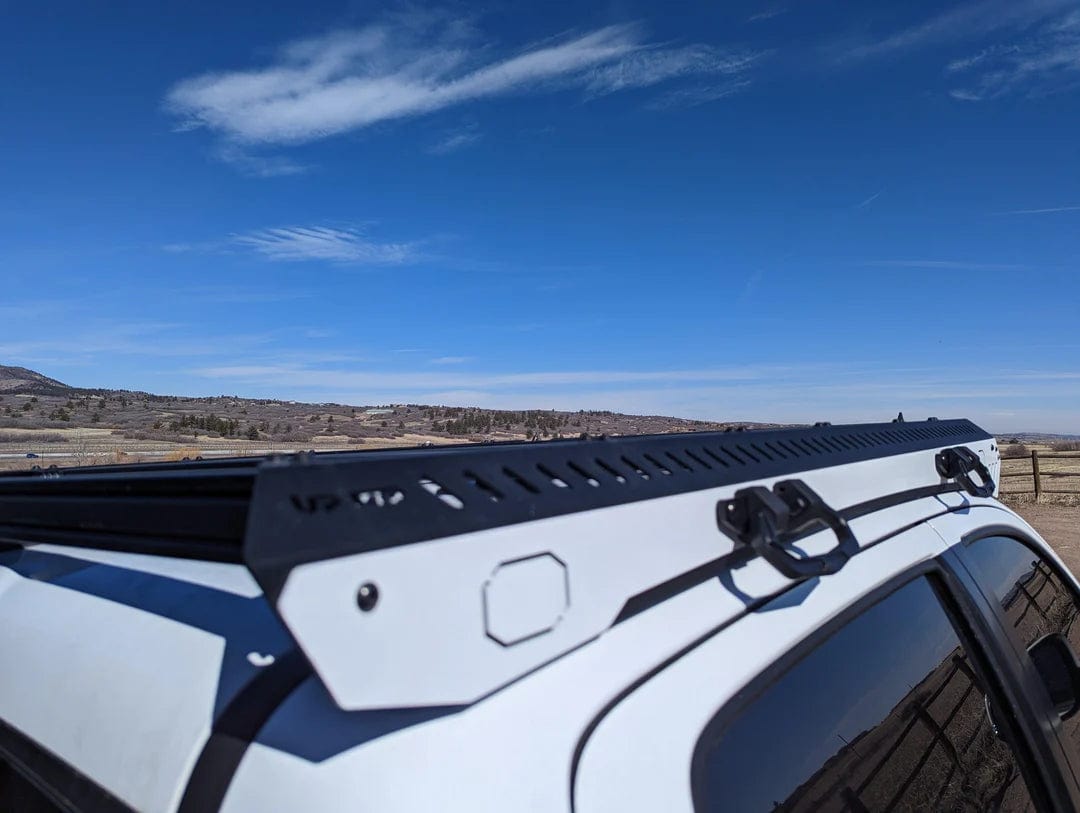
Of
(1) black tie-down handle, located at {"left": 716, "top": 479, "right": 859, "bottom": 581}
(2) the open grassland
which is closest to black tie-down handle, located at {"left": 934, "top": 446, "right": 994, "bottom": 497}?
(1) black tie-down handle, located at {"left": 716, "top": 479, "right": 859, "bottom": 581}

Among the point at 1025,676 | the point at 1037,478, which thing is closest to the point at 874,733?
the point at 1025,676

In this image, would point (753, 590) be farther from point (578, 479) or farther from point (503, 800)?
point (503, 800)

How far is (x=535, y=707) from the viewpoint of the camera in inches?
31.1

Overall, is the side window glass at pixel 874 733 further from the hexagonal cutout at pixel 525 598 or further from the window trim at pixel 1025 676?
the hexagonal cutout at pixel 525 598

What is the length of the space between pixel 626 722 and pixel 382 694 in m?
0.31

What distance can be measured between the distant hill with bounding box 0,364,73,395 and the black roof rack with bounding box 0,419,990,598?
1217cm

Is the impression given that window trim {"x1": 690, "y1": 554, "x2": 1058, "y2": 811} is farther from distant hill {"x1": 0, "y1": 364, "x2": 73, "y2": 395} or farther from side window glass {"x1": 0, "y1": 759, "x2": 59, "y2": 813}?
distant hill {"x1": 0, "y1": 364, "x2": 73, "y2": 395}

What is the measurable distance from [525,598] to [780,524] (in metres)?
0.48

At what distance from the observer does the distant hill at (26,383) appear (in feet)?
38.4

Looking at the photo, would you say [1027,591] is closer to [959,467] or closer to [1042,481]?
[959,467]

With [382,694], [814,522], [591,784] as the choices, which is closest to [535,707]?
[591,784]

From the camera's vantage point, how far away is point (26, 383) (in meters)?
12.8

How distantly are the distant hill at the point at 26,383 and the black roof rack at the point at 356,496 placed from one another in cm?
1217

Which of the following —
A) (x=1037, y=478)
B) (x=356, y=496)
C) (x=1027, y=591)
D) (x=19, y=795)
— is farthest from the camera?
(x=1037, y=478)
